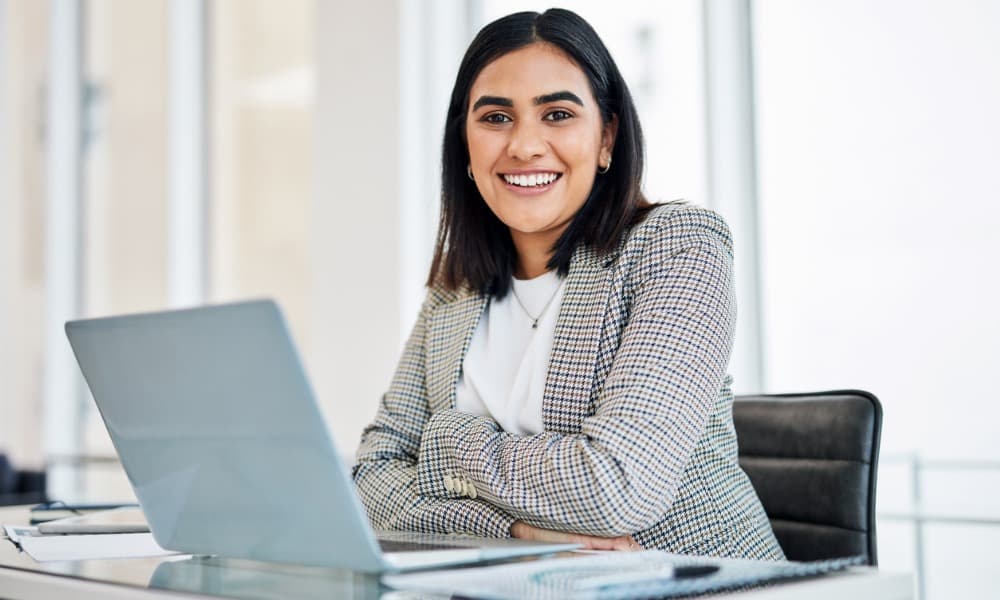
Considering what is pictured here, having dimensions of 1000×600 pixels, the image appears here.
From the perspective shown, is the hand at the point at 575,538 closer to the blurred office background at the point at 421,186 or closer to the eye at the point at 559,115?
the eye at the point at 559,115

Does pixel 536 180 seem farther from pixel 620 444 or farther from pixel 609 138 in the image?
pixel 620 444

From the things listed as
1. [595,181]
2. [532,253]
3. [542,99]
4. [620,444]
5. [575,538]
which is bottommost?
[575,538]

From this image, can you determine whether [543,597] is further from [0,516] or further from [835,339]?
[835,339]

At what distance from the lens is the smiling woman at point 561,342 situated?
1.24 meters

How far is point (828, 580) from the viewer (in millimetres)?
841

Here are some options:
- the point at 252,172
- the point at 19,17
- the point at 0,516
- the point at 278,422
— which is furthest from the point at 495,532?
the point at 19,17

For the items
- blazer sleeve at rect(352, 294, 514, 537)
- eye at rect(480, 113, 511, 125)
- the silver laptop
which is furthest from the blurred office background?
the silver laptop

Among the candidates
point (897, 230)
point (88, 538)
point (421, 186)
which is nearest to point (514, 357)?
point (88, 538)

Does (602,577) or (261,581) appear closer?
(602,577)

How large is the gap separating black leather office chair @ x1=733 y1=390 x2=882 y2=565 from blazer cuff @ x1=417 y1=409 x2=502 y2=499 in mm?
403

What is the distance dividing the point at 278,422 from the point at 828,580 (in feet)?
1.44

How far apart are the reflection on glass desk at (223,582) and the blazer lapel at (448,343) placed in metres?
0.59

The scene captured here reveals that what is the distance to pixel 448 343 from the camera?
1.68 m

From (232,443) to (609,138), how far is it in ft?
3.11
